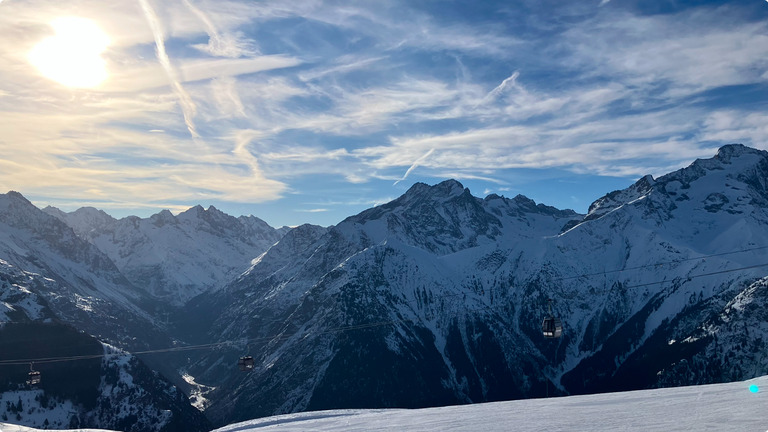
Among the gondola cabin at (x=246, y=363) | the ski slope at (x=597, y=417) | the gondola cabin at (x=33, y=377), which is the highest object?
the ski slope at (x=597, y=417)

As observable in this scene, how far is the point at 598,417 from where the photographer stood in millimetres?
27562

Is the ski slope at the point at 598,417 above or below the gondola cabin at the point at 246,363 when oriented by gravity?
above

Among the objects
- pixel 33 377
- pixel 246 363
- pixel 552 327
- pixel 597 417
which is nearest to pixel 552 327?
pixel 552 327

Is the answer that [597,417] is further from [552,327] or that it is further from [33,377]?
[33,377]

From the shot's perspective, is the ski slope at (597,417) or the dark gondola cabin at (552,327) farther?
the dark gondola cabin at (552,327)

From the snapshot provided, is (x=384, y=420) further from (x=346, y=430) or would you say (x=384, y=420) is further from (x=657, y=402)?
(x=657, y=402)

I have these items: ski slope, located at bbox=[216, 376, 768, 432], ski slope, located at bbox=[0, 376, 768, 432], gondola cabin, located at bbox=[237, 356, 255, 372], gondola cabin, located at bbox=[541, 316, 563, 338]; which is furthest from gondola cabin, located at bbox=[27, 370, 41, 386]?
gondola cabin, located at bbox=[541, 316, 563, 338]

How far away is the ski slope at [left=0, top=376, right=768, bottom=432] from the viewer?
23969 mm

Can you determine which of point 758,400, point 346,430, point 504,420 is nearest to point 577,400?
point 504,420

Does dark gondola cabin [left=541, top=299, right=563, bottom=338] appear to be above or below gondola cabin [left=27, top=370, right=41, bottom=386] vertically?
above

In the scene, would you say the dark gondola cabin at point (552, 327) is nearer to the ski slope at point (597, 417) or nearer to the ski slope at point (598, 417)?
the ski slope at point (597, 417)

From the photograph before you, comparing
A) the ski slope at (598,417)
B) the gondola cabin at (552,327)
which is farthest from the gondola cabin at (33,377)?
the gondola cabin at (552,327)

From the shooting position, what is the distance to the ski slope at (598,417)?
24.0m

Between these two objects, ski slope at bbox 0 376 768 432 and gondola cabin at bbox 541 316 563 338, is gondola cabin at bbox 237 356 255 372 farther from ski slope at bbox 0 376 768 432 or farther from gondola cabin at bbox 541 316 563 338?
gondola cabin at bbox 541 316 563 338
